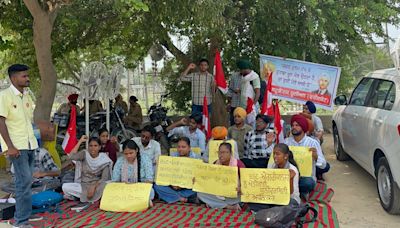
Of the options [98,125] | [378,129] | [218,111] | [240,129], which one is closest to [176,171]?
[240,129]

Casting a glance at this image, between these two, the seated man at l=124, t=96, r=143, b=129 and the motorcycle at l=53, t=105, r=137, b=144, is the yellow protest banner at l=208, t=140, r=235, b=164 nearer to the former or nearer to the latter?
the motorcycle at l=53, t=105, r=137, b=144

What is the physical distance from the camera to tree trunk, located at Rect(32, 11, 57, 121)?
7266 millimetres

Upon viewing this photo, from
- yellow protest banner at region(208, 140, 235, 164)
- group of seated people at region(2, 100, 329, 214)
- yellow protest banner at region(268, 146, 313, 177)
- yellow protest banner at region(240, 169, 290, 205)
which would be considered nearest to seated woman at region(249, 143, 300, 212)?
yellow protest banner at region(240, 169, 290, 205)

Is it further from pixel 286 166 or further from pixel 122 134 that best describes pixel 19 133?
pixel 122 134

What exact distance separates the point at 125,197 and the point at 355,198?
3089 millimetres

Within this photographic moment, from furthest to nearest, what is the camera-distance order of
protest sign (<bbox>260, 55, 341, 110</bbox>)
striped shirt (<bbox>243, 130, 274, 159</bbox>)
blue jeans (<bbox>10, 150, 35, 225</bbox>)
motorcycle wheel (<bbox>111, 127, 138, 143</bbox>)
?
motorcycle wheel (<bbox>111, 127, 138, 143</bbox>)
protest sign (<bbox>260, 55, 341, 110</bbox>)
striped shirt (<bbox>243, 130, 274, 159</bbox>)
blue jeans (<bbox>10, 150, 35, 225</bbox>)

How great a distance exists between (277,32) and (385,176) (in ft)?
13.6

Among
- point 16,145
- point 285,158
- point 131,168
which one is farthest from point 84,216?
point 285,158

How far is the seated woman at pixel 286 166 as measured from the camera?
4.99 meters

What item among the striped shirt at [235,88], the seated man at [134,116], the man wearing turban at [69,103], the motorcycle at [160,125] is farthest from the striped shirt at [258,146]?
the man wearing turban at [69,103]

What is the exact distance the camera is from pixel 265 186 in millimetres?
5059

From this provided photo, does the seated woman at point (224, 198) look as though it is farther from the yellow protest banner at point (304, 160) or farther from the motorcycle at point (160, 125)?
the motorcycle at point (160, 125)

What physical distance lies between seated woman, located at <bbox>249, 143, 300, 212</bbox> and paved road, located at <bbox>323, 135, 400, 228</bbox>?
2.08ft

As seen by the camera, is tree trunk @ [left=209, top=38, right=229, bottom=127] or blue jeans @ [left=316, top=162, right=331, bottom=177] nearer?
blue jeans @ [left=316, top=162, right=331, bottom=177]
